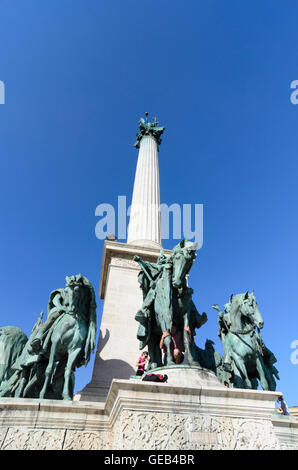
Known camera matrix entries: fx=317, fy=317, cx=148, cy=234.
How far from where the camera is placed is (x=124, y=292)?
33.4ft

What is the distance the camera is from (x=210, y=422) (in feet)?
14.3

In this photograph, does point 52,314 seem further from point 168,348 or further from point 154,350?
point 168,348

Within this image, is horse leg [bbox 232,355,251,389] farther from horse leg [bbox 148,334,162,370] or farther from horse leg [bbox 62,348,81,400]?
horse leg [bbox 62,348,81,400]

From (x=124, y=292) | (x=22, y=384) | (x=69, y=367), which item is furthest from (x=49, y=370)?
(x=124, y=292)

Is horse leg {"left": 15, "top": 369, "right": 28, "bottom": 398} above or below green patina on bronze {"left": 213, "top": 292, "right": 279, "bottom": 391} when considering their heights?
below

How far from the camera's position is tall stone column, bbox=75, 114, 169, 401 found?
330 inches

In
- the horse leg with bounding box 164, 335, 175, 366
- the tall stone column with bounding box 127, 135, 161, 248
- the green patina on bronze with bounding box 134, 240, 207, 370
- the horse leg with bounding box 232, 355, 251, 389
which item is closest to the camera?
the horse leg with bounding box 164, 335, 175, 366

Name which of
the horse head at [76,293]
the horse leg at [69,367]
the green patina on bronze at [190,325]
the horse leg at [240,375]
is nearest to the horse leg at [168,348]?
the green patina on bronze at [190,325]

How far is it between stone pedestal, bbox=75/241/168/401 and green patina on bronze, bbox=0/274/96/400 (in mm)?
986

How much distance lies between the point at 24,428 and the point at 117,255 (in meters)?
6.47

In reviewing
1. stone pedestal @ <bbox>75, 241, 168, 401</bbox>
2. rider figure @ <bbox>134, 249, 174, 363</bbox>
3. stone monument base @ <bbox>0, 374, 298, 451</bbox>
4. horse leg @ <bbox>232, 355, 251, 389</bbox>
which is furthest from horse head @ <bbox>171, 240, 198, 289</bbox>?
stone pedestal @ <bbox>75, 241, 168, 401</bbox>

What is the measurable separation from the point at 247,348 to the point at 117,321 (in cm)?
375

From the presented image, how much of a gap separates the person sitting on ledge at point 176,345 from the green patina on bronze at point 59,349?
188 cm
